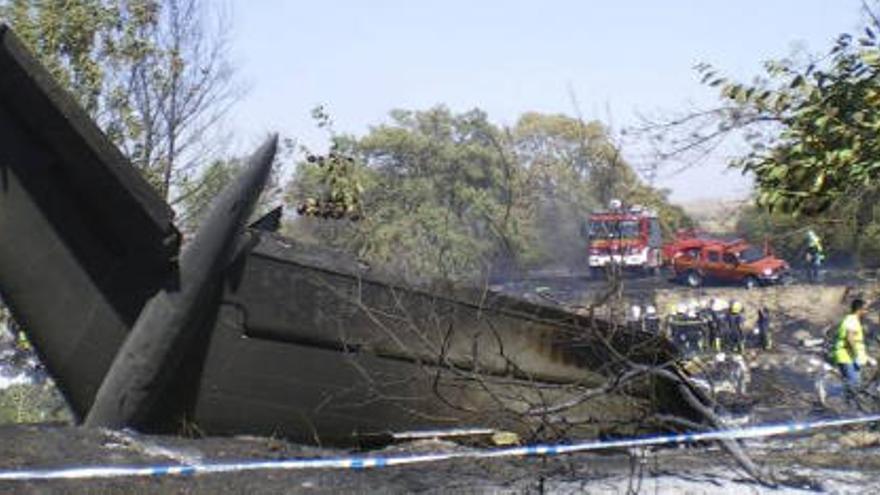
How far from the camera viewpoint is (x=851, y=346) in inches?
436

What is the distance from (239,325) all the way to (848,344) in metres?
7.50

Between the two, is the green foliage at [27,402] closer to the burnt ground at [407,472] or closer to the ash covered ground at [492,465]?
the ash covered ground at [492,465]

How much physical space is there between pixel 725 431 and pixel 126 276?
3.38 meters

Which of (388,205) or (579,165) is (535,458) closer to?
(579,165)

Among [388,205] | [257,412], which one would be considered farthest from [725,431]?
[388,205]

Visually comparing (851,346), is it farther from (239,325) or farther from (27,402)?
(27,402)

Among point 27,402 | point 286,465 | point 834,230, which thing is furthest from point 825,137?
point 27,402

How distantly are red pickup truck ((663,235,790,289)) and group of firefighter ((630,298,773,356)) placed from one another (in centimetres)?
684

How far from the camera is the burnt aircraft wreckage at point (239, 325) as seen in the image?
5.66 m

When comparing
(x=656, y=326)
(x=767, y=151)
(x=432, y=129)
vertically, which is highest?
(x=432, y=129)

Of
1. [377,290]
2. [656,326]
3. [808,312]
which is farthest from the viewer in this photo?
[808,312]

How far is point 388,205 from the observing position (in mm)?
13984

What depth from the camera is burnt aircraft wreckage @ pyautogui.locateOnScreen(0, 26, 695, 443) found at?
223 inches

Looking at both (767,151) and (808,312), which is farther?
(808,312)
